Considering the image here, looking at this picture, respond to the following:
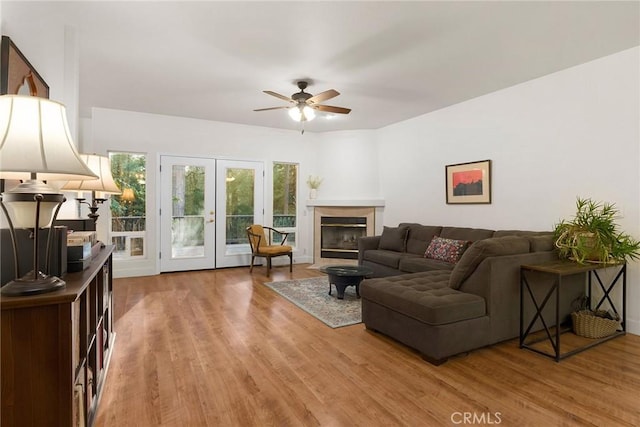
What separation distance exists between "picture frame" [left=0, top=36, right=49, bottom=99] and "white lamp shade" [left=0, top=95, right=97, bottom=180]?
752 mm

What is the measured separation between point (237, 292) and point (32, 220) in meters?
3.30

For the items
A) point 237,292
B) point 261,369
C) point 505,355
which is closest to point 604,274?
point 505,355

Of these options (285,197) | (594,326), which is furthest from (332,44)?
(285,197)

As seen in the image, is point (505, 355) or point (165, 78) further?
point (165, 78)

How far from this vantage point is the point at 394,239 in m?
5.28

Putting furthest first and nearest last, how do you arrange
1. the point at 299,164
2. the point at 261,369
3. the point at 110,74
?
1. the point at 299,164
2. the point at 110,74
3. the point at 261,369

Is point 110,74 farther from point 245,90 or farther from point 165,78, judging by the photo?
point 245,90

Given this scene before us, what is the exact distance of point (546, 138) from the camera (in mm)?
3820

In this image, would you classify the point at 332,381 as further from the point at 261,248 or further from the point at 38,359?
the point at 261,248

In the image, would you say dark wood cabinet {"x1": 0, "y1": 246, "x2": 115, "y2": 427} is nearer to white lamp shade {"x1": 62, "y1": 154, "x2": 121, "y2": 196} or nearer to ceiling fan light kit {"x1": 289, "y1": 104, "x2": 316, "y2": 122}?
white lamp shade {"x1": 62, "y1": 154, "x2": 121, "y2": 196}

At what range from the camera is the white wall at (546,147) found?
3182 mm

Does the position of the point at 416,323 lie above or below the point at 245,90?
below

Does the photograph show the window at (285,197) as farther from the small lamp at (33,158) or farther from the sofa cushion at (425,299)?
the small lamp at (33,158)

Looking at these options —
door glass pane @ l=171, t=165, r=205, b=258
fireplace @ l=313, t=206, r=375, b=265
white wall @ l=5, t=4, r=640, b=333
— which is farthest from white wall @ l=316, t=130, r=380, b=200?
door glass pane @ l=171, t=165, r=205, b=258
